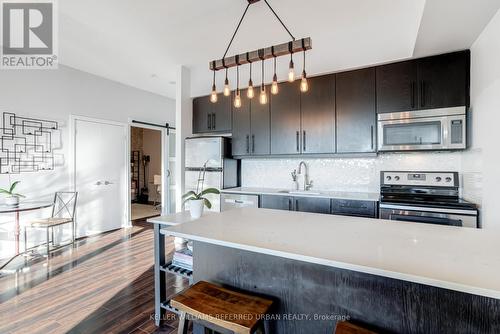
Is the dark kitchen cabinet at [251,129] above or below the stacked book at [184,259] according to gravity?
above

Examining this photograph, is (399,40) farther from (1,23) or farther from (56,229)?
(56,229)

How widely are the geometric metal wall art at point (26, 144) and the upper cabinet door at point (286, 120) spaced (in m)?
3.32

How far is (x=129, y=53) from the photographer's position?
3.37 m

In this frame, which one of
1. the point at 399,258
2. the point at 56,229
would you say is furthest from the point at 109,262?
the point at 399,258

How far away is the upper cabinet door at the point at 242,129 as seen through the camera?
12.8ft

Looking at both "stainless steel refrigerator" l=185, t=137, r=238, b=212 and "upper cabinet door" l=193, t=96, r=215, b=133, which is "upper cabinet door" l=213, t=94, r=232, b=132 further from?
"stainless steel refrigerator" l=185, t=137, r=238, b=212

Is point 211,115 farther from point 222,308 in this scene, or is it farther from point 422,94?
point 222,308

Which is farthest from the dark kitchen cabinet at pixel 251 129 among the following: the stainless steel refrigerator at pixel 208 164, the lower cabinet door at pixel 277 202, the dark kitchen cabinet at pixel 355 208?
the dark kitchen cabinet at pixel 355 208

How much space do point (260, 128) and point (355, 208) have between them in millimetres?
1745

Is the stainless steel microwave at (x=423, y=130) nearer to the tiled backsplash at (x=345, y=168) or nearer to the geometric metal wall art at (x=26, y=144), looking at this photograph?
the tiled backsplash at (x=345, y=168)

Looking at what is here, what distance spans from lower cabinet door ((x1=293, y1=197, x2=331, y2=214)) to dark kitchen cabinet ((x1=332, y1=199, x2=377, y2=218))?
0.29ft

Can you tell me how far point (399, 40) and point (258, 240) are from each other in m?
2.74

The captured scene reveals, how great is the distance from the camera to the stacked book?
192 centimetres

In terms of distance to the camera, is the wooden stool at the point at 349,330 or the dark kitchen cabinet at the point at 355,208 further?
the dark kitchen cabinet at the point at 355,208
